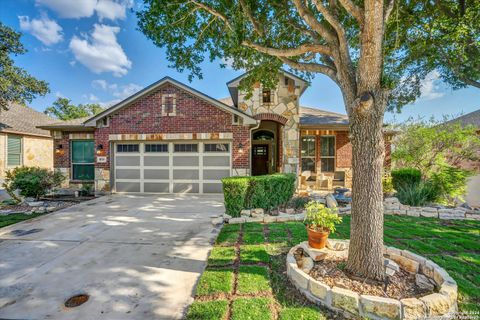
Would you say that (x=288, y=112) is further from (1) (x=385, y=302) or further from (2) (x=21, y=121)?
(2) (x=21, y=121)

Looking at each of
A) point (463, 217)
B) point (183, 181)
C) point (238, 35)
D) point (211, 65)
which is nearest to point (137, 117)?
point (183, 181)

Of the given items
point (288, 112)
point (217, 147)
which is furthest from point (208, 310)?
point (288, 112)

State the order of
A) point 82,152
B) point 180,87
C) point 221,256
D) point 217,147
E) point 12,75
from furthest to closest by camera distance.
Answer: point 12,75, point 82,152, point 217,147, point 180,87, point 221,256

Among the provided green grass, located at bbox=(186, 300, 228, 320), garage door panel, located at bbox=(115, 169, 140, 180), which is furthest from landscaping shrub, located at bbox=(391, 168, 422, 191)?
garage door panel, located at bbox=(115, 169, 140, 180)

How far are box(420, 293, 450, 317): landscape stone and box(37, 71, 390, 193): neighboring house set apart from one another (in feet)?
24.5

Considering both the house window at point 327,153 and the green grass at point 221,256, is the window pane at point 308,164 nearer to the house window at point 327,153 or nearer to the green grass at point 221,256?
the house window at point 327,153

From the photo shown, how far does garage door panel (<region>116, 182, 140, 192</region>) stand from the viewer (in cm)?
1027

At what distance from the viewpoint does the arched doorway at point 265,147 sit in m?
12.6

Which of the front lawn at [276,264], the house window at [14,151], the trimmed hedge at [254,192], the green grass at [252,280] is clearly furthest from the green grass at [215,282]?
the house window at [14,151]

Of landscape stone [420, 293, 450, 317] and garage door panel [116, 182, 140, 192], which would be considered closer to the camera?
landscape stone [420, 293, 450, 317]

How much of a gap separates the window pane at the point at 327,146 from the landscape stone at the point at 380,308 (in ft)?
32.6

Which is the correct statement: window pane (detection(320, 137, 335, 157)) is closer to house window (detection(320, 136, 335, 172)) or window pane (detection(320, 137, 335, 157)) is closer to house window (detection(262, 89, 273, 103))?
house window (detection(320, 136, 335, 172))

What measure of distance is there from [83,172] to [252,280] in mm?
11302

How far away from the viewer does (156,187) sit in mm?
10227
